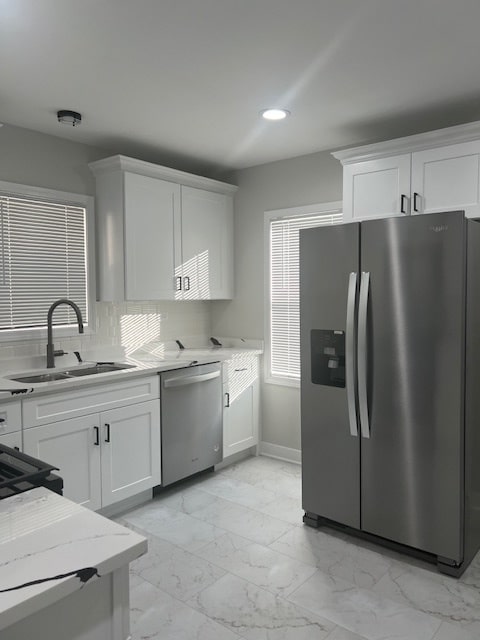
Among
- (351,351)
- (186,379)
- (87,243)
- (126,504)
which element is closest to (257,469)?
(186,379)

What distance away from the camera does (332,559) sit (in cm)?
271

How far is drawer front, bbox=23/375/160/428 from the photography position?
2730mm

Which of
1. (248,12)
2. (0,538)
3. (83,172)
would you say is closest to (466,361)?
(248,12)

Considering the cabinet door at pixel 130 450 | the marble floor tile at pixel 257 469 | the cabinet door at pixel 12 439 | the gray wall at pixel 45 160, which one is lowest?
the marble floor tile at pixel 257 469

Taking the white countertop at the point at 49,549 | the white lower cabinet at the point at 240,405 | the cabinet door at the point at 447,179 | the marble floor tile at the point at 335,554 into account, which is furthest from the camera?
the white lower cabinet at the point at 240,405

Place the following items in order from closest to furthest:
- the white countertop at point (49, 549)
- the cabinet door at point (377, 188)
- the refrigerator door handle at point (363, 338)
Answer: the white countertop at point (49, 549) → the refrigerator door handle at point (363, 338) → the cabinet door at point (377, 188)

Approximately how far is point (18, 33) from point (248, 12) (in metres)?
0.94

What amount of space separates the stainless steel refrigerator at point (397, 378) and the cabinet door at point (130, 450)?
1068 mm

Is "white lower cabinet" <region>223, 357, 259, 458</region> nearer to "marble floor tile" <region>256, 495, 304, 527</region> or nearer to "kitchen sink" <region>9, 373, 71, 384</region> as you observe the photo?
"marble floor tile" <region>256, 495, 304, 527</region>

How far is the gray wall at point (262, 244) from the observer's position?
13.0ft

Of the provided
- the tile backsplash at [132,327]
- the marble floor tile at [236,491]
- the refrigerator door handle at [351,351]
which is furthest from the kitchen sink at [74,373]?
the refrigerator door handle at [351,351]

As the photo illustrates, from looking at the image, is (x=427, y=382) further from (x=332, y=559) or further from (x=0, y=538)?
(x=0, y=538)

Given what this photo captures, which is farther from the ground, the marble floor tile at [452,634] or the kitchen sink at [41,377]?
the kitchen sink at [41,377]

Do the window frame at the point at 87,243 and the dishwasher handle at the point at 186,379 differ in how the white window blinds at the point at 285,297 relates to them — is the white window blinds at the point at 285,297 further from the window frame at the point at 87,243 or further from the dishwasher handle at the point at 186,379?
the window frame at the point at 87,243
